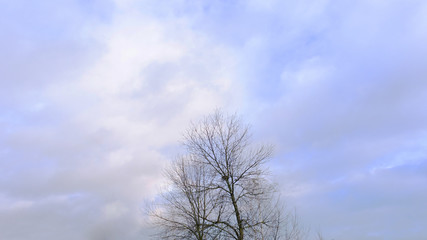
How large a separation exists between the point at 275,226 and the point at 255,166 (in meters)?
3.39

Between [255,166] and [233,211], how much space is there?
274 centimetres

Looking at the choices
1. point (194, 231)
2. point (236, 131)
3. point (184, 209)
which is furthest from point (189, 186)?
point (236, 131)

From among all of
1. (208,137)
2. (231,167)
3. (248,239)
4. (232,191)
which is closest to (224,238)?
(248,239)

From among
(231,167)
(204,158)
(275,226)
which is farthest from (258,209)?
(204,158)

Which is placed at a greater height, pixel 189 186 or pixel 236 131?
pixel 236 131

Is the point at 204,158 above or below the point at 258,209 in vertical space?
above

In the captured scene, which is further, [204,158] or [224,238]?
[204,158]

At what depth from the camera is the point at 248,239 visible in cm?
1942

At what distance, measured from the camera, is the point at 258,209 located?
65.8 feet

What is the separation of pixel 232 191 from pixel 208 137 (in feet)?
12.8

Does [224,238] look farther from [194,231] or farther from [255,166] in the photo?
[255,166]

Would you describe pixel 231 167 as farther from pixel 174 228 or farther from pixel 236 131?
pixel 174 228

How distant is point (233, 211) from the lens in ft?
64.7

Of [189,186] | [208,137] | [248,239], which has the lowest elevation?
[248,239]
